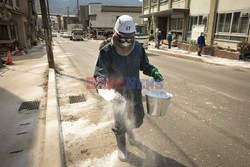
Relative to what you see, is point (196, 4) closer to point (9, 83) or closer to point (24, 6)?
point (9, 83)

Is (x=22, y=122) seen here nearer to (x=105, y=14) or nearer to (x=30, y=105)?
(x=30, y=105)

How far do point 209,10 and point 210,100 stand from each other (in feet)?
43.0

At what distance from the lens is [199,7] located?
55.2 feet

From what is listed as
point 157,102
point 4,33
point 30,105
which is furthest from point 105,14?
point 157,102

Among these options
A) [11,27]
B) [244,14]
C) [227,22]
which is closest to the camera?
[244,14]

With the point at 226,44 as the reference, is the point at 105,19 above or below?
above

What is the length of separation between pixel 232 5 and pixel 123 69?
14.0 metres

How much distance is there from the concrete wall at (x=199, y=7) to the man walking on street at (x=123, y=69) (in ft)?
51.9

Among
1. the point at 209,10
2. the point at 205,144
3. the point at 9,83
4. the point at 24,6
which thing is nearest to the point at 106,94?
the point at 205,144

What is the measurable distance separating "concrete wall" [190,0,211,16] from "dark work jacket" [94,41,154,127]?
622 inches

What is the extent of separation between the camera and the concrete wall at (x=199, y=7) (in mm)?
15875

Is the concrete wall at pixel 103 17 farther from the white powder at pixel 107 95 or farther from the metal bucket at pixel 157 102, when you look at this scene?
the white powder at pixel 107 95

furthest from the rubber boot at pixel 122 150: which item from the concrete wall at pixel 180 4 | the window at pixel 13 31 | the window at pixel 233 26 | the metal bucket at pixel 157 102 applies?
the concrete wall at pixel 180 4

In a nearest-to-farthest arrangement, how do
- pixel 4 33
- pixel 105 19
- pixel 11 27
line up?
1. pixel 4 33
2. pixel 11 27
3. pixel 105 19
